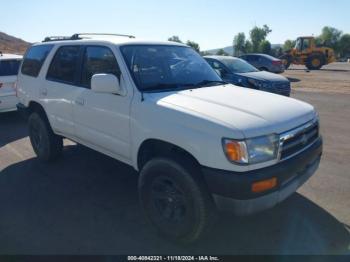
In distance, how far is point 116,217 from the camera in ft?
12.6

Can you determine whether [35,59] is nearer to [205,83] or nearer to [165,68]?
[165,68]

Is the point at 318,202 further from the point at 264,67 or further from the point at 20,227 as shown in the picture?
the point at 264,67

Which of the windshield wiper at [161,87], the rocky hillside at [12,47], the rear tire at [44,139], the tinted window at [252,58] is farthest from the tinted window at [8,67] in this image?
the rocky hillside at [12,47]

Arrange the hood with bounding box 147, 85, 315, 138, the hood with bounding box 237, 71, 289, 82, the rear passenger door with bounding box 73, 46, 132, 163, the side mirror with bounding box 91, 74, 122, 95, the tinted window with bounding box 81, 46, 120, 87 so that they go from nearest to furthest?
the hood with bounding box 147, 85, 315, 138 → the side mirror with bounding box 91, 74, 122, 95 → the rear passenger door with bounding box 73, 46, 132, 163 → the tinted window with bounding box 81, 46, 120, 87 → the hood with bounding box 237, 71, 289, 82

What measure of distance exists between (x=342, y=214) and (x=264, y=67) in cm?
1704

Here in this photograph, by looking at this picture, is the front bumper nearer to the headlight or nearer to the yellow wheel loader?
the headlight

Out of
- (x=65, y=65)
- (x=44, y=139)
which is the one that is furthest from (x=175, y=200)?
(x=44, y=139)

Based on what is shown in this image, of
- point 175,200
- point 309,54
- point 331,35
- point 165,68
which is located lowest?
point 175,200

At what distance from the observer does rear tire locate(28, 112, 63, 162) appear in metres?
5.32

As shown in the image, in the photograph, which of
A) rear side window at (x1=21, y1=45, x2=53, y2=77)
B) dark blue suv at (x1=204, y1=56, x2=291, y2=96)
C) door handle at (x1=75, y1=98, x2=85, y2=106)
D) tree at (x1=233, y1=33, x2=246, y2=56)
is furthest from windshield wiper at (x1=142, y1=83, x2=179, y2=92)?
tree at (x1=233, y1=33, x2=246, y2=56)

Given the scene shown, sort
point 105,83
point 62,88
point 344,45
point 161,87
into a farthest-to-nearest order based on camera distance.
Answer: point 344,45
point 62,88
point 161,87
point 105,83

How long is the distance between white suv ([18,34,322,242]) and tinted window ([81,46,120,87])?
0.5 inches

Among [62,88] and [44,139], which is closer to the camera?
[62,88]

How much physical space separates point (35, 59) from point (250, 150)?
4.21m
